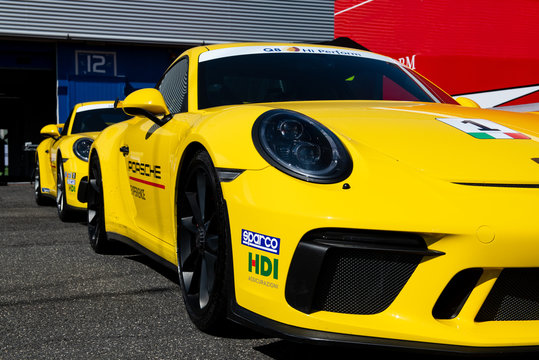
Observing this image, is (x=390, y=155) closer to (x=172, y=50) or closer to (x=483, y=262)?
(x=483, y=262)

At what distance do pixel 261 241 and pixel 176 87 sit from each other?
1.89 meters

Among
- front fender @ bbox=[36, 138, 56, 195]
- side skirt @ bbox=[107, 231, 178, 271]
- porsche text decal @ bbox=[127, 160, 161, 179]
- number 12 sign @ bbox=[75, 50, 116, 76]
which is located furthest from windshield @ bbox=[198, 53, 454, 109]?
number 12 sign @ bbox=[75, 50, 116, 76]

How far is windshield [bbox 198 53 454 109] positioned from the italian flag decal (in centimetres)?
94

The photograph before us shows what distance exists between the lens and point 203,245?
2.74 m

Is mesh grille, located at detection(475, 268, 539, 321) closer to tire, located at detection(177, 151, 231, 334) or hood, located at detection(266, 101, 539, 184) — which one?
hood, located at detection(266, 101, 539, 184)

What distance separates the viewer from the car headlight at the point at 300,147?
2.19 m

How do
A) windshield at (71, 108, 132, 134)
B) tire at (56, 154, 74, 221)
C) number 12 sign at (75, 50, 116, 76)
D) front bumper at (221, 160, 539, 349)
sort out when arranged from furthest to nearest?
number 12 sign at (75, 50, 116, 76), windshield at (71, 108, 132, 134), tire at (56, 154, 74, 221), front bumper at (221, 160, 539, 349)

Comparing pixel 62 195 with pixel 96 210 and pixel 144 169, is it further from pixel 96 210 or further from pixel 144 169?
pixel 144 169

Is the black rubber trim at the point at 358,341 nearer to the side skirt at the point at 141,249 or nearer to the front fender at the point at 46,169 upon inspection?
the side skirt at the point at 141,249

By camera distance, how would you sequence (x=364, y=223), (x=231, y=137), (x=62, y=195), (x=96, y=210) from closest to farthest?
(x=364, y=223)
(x=231, y=137)
(x=96, y=210)
(x=62, y=195)

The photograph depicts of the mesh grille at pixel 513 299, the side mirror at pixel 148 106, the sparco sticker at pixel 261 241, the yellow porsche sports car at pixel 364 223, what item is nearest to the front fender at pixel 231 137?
the yellow porsche sports car at pixel 364 223

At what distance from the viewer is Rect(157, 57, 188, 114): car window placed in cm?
363

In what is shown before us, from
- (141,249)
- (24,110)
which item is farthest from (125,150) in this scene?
(24,110)

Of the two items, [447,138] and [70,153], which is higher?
[447,138]
